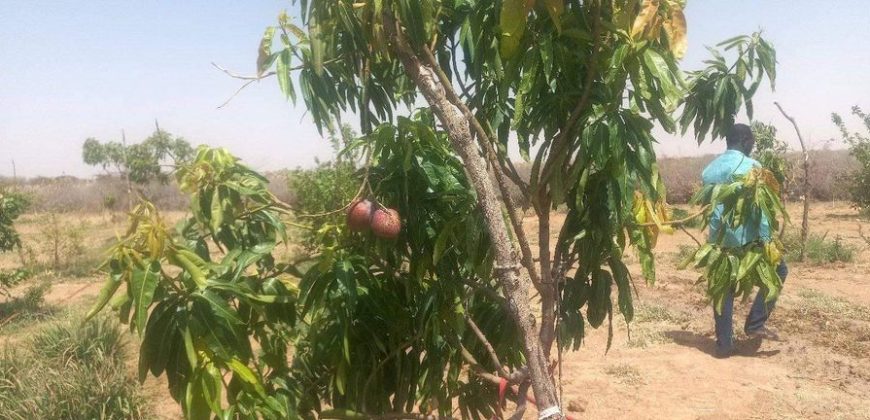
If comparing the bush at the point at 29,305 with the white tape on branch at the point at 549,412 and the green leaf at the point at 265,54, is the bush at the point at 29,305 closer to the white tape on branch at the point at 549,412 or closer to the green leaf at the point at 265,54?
the green leaf at the point at 265,54

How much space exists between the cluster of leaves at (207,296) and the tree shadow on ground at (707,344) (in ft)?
13.8

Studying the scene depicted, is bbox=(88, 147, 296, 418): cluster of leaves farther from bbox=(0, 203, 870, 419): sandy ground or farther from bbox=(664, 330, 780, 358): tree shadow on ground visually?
bbox=(664, 330, 780, 358): tree shadow on ground

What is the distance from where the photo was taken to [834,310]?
5762mm

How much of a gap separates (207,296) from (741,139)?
3.79 meters

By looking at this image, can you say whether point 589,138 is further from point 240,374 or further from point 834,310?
point 834,310

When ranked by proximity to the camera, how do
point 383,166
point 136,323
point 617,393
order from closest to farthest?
point 136,323 < point 383,166 < point 617,393

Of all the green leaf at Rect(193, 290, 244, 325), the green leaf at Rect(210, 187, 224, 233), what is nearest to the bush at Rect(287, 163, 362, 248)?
the green leaf at Rect(210, 187, 224, 233)

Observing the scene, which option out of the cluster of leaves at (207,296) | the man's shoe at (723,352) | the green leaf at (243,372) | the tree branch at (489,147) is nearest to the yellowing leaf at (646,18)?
the tree branch at (489,147)

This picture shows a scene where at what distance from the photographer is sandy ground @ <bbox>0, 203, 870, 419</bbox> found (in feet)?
12.5

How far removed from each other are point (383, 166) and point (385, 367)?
0.56 meters

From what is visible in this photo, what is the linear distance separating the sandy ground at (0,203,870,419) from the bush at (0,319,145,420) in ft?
0.83

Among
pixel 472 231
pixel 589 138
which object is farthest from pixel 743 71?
pixel 472 231

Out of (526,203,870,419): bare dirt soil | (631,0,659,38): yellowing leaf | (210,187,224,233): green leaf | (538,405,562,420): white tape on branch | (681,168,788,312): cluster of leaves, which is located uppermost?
(631,0,659,38): yellowing leaf

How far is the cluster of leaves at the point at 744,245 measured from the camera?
6.13 feet
